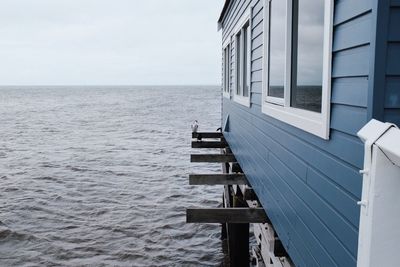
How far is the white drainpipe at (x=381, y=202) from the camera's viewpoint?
1.46m

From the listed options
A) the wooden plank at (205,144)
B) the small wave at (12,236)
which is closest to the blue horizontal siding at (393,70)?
the wooden plank at (205,144)

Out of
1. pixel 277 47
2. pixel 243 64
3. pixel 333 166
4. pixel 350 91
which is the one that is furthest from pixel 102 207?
pixel 350 91

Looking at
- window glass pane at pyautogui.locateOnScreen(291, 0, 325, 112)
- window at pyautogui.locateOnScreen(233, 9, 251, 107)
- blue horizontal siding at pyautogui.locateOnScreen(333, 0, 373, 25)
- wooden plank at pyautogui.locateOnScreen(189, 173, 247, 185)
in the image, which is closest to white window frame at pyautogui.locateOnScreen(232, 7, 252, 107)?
window at pyautogui.locateOnScreen(233, 9, 251, 107)

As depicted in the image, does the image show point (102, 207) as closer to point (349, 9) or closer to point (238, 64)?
point (238, 64)

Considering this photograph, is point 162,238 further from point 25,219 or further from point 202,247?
point 25,219

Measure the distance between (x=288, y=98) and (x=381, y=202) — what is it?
8.19ft

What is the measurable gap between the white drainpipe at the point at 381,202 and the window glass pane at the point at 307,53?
152 centimetres

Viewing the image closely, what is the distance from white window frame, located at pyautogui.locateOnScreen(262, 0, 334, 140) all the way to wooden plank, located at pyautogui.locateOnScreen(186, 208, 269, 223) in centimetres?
130

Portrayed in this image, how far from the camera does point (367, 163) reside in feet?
5.01

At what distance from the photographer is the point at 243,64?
7.84 m

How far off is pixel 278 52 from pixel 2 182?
1577 cm

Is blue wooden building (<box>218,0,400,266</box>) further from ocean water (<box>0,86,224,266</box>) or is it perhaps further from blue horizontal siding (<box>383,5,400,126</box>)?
ocean water (<box>0,86,224,266</box>)

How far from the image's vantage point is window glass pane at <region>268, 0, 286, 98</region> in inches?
160

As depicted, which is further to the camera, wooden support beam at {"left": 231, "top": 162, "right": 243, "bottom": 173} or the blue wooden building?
wooden support beam at {"left": 231, "top": 162, "right": 243, "bottom": 173}
